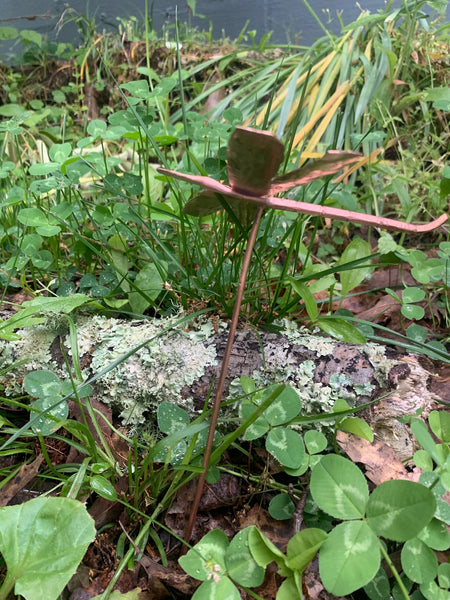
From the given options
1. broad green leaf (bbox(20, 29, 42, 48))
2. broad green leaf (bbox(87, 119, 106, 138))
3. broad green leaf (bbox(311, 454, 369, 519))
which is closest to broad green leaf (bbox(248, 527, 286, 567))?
broad green leaf (bbox(311, 454, 369, 519))

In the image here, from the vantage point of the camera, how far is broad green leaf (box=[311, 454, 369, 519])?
73cm

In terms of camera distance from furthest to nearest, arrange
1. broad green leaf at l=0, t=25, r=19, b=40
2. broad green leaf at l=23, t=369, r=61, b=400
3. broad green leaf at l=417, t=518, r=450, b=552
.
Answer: broad green leaf at l=0, t=25, r=19, b=40
broad green leaf at l=23, t=369, r=61, b=400
broad green leaf at l=417, t=518, r=450, b=552

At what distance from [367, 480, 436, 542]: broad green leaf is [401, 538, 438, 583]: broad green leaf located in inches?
4.0

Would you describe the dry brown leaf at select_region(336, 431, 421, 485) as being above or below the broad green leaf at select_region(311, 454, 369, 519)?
below

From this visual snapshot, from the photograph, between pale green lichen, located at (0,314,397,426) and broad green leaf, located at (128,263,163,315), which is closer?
pale green lichen, located at (0,314,397,426)

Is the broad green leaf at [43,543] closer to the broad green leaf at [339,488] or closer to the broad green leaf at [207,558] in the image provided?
the broad green leaf at [207,558]

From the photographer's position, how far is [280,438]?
89 centimetres

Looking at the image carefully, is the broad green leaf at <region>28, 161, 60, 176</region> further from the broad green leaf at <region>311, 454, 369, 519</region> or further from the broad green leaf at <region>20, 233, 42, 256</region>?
the broad green leaf at <region>311, 454, 369, 519</region>

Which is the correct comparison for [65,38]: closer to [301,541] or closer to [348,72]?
[348,72]

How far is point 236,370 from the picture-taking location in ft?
3.59

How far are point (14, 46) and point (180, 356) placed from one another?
3.43m

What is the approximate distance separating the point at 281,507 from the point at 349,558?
0.84 feet

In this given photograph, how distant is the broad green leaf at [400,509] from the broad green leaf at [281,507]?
23cm

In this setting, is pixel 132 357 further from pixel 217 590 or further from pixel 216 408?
pixel 217 590
